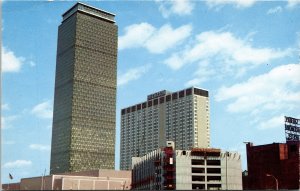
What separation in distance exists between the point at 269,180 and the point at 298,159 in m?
14.6

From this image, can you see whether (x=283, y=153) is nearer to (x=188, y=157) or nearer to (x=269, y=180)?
(x=269, y=180)

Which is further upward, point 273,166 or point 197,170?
point 273,166

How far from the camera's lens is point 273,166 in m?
174

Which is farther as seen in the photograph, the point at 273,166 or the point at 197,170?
the point at 197,170

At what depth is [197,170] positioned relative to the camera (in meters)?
176

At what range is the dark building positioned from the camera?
166m

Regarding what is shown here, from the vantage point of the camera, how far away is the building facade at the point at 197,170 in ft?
566

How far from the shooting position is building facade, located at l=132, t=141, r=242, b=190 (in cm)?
17250

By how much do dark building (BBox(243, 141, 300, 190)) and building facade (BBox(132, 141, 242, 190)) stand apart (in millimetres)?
5727

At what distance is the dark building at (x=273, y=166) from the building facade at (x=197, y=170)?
5.73 meters

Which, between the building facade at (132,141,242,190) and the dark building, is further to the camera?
the building facade at (132,141,242,190)

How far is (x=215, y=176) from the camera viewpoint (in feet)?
572

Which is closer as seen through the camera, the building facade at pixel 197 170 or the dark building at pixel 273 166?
the dark building at pixel 273 166

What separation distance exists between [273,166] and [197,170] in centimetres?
2813
